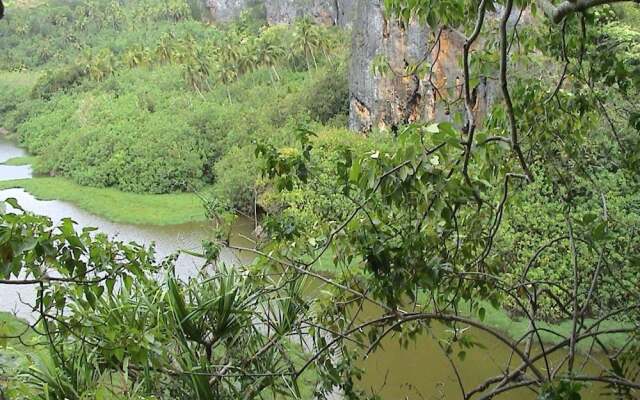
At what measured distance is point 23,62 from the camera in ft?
161

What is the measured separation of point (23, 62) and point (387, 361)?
46396mm

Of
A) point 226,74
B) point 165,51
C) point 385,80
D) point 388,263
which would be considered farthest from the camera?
point 165,51

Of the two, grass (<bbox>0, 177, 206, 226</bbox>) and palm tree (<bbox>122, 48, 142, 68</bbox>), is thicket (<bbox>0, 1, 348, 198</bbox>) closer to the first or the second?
palm tree (<bbox>122, 48, 142, 68</bbox>)

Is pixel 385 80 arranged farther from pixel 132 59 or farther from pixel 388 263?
pixel 132 59

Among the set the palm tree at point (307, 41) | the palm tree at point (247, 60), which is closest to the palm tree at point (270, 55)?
the palm tree at point (247, 60)

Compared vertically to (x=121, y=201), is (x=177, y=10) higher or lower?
higher

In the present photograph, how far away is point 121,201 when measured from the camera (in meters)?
21.7

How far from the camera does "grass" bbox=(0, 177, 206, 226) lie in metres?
19.6

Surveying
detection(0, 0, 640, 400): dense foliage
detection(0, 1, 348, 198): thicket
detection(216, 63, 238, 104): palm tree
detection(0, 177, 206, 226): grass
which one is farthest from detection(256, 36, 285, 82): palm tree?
detection(0, 0, 640, 400): dense foliage

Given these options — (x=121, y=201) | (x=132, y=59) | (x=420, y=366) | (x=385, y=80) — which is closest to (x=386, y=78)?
(x=385, y=80)

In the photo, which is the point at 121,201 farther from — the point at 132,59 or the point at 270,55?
the point at 132,59

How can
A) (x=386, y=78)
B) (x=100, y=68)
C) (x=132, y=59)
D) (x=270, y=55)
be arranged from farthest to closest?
(x=132, y=59) < (x=100, y=68) < (x=270, y=55) < (x=386, y=78)

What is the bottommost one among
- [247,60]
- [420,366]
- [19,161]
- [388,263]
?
[19,161]

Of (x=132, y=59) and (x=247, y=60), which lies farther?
(x=132, y=59)
